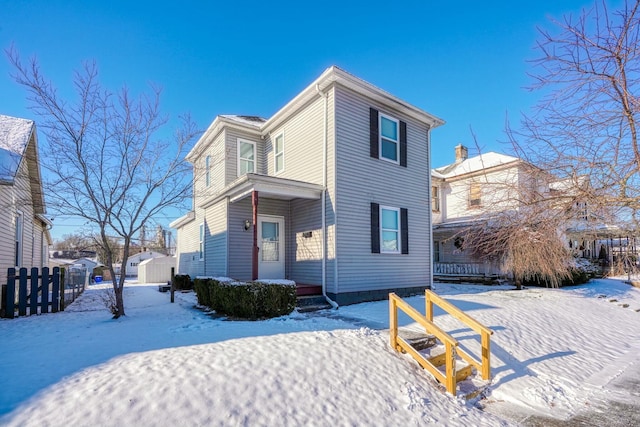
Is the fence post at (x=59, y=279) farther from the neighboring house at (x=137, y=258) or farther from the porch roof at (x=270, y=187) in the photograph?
the neighboring house at (x=137, y=258)

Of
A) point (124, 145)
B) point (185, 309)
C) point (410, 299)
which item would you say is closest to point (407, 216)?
point (410, 299)

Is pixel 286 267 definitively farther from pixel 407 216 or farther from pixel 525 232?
pixel 525 232

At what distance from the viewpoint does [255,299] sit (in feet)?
24.6

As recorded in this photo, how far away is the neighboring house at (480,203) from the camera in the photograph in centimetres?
510

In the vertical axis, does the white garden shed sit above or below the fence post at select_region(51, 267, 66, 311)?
below

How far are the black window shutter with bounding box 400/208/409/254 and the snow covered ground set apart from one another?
149 inches

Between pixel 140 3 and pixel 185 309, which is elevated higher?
pixel 140 3

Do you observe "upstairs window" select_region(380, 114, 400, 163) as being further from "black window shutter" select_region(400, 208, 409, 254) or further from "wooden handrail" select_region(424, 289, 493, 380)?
"wooden handrail" select_region(424, 289, 493, 380)

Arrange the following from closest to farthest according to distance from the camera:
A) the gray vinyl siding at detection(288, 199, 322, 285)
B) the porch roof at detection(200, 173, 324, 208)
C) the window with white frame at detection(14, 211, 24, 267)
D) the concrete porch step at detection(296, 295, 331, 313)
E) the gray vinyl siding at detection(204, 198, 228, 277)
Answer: the concrete porch step at detection(296, 295, 331, 313), the porch roof at detection(200, 173, 324, 208), the gray vinyl siding at detection(288, 199, 322, 285), the gray vinyl siding at detection(204, 198, 228, 277), the window with white frame at detection(14, 211, 24, 267)

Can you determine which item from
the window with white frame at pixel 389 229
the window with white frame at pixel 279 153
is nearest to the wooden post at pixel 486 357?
the window with white frame at pixel 389 229

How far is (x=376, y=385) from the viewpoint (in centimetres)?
459

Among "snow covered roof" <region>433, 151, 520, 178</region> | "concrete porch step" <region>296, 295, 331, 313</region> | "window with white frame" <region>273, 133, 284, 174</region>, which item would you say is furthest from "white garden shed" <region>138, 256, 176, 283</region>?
"snow covered roof" <region>433, 151, 520, 178</region>

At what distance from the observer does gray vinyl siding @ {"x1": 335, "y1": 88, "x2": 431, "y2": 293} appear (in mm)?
9984

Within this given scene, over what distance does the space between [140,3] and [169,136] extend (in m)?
3.55
